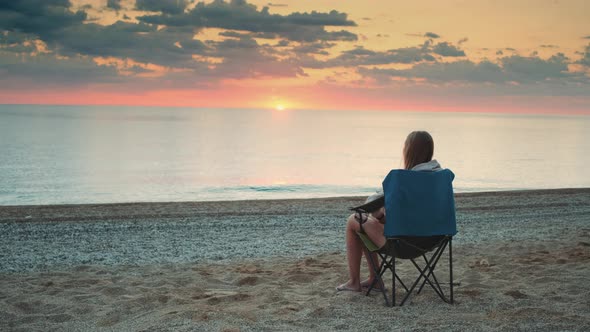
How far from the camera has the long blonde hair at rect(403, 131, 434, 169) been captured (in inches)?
186

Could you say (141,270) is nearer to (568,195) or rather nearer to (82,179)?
(568,195)

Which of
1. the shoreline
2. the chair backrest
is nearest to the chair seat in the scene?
the chair backrest

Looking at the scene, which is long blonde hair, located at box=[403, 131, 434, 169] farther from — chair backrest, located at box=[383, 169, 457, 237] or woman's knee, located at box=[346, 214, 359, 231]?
woman's knee, located at box=[346, 214, 359, 231]

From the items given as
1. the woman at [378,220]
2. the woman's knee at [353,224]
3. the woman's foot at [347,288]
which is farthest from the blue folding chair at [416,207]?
the woman's foot at [347,288]

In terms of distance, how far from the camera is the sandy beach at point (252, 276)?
176 inches

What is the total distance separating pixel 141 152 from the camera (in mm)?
47562

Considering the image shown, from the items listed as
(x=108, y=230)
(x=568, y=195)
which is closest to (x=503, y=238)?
(x=108, y=230)

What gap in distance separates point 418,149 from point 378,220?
0.76 meters

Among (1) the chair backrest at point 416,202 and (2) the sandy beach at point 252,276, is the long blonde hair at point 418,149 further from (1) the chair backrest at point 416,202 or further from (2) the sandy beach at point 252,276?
(2) the sandy beach at point 252,276

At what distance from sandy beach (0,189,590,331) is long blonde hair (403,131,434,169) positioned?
129 cm

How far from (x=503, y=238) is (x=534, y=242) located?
890 millimetres

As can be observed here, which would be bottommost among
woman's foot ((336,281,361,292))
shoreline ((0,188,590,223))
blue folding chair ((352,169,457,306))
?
woman's foot ((336,281,361,292))

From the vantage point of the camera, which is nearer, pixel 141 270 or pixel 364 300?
pixel 364 300

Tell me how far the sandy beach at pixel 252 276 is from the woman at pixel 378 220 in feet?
0.71
